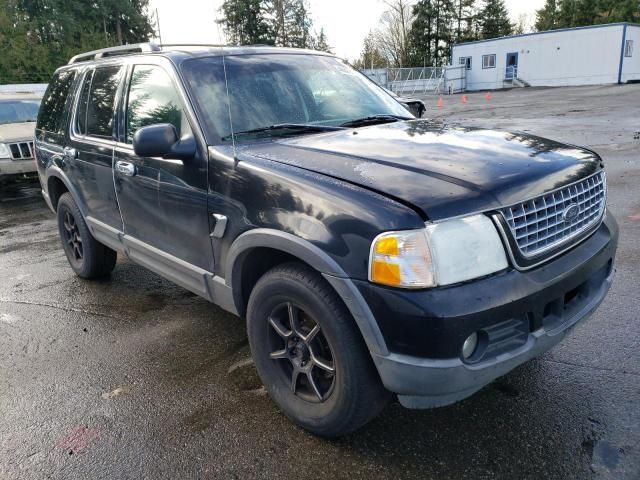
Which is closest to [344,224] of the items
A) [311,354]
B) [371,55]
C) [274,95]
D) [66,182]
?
[311,354]

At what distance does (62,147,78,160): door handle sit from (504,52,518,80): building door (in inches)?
1665

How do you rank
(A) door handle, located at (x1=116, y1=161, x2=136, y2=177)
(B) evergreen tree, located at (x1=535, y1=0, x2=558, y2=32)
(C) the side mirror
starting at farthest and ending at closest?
(B) evergreen tree, located at (x1=535, y1=0, x2=558, y2=32) → (A) door handle, located at (x1=116, y1=161, x2=136, y2=177) → (C) the side mirror

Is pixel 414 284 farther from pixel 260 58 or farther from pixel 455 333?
pixel 260 58

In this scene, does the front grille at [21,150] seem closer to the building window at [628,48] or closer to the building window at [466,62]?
the building window at [628,48]

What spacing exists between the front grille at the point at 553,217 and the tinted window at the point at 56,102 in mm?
4072

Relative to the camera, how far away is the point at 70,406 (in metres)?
2.92

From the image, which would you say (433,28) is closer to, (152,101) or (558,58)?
(558,58)

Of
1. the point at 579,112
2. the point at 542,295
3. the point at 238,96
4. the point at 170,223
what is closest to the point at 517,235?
the point at 542,295

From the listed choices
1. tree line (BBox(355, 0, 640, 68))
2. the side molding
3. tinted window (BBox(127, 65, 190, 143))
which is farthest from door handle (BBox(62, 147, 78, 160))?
tree line (BBox(355, 0, 640, 68))

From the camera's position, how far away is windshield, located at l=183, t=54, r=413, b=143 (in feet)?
9.85

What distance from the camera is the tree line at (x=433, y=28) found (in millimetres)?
59469

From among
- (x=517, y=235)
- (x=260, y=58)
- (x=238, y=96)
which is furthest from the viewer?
(x=260, y=58)

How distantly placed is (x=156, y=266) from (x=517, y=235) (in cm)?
236

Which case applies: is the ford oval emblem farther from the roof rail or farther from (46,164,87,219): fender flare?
(46,164,87,219): fender flare
